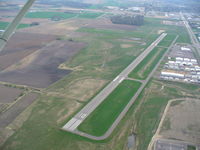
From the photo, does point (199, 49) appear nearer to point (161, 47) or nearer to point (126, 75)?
point (161, 47)

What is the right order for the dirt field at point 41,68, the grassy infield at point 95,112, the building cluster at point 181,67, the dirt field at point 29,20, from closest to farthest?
the grassy infield at point 95,112
the dirt field at point 41,68
the building cluster at point 181,67
the dirt field at point 29,20

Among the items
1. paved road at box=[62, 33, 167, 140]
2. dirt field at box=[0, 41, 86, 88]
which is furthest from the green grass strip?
paved road at box=[62, 33, 167, 140]

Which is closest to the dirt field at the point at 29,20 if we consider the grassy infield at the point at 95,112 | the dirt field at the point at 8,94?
the grassy infield at the point at 95,112

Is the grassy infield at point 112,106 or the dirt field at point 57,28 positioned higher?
the dirt field at point 57,28

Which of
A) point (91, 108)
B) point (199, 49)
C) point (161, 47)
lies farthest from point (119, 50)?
point (91, 108)

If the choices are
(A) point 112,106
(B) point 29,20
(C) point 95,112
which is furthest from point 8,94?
(B) point 29,20

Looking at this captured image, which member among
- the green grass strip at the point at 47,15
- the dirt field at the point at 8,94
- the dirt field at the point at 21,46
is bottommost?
the dirt field at the point at 8,94

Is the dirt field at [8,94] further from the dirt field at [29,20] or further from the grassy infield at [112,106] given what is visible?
the dirt field at [29,20]
